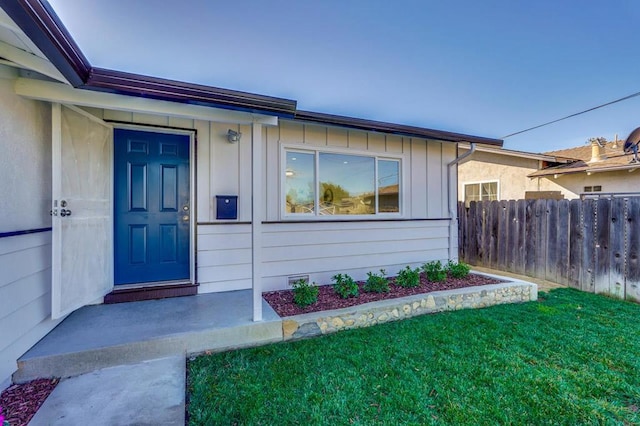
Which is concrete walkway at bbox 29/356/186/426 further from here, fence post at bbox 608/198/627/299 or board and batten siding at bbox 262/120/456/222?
fence post at bbox 608/198/627/299

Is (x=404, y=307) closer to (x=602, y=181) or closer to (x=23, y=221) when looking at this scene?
(x=23, y=221)

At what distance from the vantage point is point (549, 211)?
17.8ft

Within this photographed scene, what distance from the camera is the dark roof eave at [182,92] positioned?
229 centimetres

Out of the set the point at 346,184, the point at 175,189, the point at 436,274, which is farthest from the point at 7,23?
the point at 436,274

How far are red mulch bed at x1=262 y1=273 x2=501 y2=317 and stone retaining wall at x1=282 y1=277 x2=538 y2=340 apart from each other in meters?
0.16

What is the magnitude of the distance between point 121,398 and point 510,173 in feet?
35.3

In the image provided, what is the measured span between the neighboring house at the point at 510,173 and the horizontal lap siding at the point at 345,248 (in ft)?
14.1

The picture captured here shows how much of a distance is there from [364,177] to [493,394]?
11.6 feet

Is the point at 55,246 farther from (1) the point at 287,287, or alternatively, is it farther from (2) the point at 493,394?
(2) the point at 493,394

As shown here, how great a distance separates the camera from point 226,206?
398cm

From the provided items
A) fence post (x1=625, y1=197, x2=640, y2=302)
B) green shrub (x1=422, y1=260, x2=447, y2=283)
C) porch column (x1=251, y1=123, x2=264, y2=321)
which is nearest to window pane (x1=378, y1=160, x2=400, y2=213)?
green shrub (x1=422, y1=260, x2=447, y2=283)

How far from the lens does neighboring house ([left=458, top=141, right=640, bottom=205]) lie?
7.52m

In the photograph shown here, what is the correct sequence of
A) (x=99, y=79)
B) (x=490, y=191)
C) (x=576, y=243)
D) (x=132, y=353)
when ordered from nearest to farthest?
(x=99, y=79)
(x=132, y=353)
(x=576, y=243)
(x=490, y=191)

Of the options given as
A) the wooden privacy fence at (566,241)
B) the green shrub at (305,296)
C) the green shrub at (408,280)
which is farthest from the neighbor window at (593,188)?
the green shrub at (305,296)
